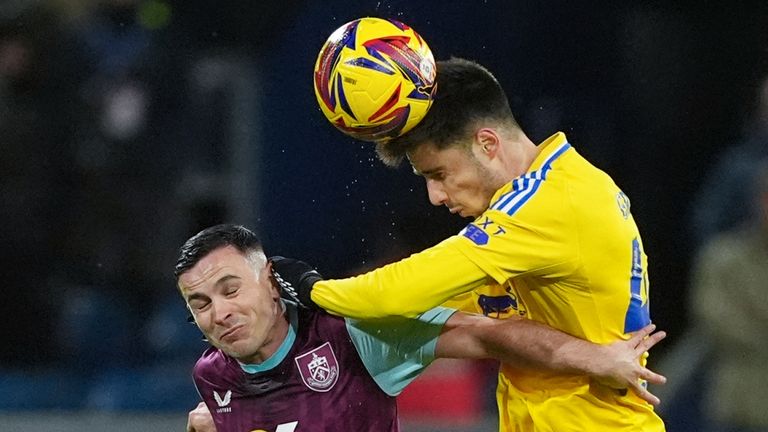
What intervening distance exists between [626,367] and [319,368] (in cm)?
77

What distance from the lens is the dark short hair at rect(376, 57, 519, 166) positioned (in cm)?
335

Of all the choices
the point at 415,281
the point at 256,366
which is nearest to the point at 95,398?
the point at 256,366

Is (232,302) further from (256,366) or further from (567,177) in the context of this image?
(567,177)

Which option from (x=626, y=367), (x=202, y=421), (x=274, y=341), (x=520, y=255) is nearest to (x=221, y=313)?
(x=274, y=341)

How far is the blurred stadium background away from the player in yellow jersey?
3146mm

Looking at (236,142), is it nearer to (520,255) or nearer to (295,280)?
(295,280)

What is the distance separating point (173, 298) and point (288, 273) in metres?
3.85

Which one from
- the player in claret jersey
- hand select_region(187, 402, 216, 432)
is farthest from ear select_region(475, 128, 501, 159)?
hand select_region(187, 402, 216, 432)

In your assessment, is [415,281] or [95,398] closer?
[415,281]

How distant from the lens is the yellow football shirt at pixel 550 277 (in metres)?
3.15

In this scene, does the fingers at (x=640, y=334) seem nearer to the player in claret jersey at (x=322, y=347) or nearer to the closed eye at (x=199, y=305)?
the player in claret jersey at (x=322, y=347)

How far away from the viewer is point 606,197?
3279 mm

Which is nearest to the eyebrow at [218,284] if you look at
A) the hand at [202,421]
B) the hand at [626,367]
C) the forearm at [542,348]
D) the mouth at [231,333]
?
the mouth at [231,333]

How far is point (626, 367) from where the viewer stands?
10.8ft
